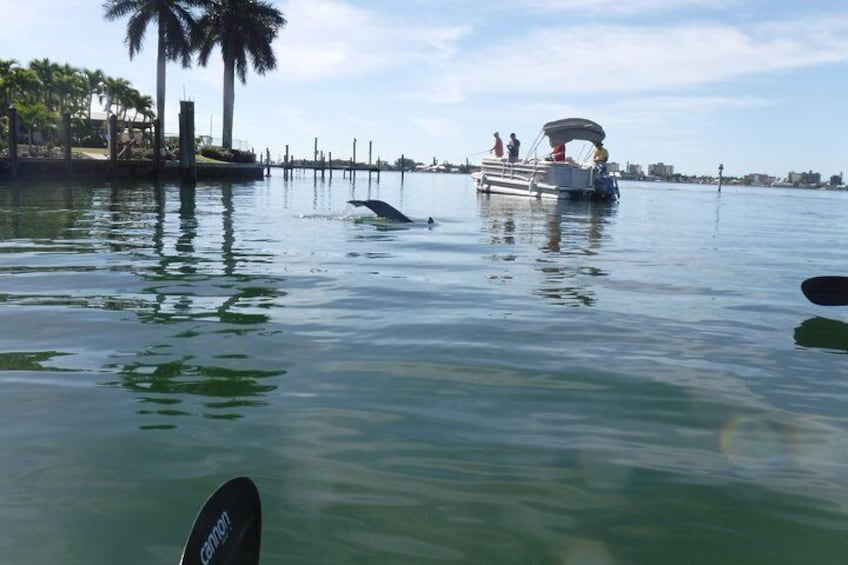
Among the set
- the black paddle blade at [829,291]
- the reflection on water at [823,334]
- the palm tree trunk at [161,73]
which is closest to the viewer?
the reflection on water at [823,334]

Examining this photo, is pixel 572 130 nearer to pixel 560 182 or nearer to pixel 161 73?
pixel 560 182

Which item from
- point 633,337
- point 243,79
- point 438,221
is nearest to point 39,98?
point 243,79

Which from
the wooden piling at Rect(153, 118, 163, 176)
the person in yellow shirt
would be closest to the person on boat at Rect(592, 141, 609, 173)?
the person in yellow shirt

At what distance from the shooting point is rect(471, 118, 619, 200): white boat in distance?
1286 inches

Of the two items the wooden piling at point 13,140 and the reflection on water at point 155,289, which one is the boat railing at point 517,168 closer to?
the reflection on water at point 155,289

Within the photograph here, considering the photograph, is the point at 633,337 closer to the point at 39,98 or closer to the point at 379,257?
the point at 379,257

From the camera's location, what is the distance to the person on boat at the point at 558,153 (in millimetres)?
33656

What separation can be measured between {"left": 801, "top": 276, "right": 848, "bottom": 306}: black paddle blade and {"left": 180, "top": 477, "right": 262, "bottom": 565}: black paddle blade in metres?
7.05

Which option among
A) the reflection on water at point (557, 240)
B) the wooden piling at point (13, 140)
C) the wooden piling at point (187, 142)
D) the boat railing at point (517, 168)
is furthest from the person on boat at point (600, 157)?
the wooden piling at point (13, 140)

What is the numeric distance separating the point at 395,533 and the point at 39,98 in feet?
208

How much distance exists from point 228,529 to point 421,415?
2091 mm

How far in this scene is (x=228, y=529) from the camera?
94.7 inches

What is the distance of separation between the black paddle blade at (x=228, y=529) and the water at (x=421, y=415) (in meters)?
0.34

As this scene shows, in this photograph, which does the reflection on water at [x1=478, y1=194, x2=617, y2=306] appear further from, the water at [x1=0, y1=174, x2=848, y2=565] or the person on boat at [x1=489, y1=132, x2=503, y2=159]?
the person on boat at [x1=489, y1=132, x2=503, y2=159]
